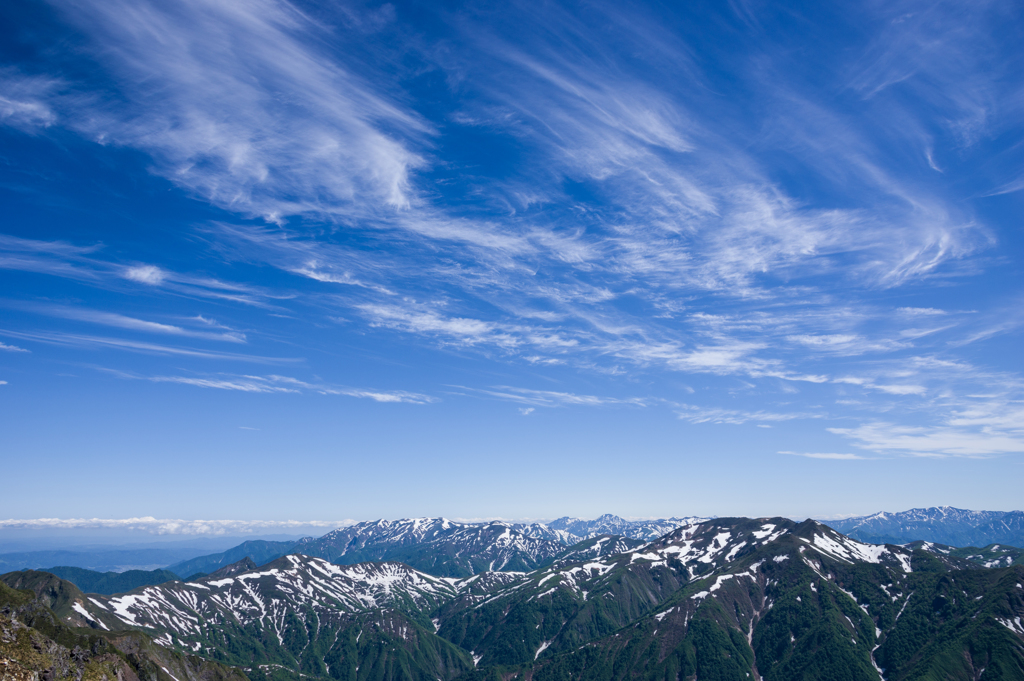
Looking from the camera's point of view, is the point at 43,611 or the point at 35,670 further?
the point at 43,611

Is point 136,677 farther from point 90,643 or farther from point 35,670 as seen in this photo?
point 35,670

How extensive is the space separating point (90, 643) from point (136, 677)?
1924cm

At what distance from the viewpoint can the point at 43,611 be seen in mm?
189250

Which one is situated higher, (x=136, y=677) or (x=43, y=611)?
(x=43, y=611)

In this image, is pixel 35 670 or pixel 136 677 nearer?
pixel 35 670

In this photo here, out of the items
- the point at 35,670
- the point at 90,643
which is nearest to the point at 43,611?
the point at 90,643

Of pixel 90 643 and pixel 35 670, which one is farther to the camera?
pixel 90 643

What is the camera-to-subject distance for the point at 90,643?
187 metres

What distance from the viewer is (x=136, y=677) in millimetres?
184875

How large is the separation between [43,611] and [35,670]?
221 feet

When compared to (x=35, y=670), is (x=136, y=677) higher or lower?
lower

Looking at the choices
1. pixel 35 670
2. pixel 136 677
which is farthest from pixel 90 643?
pixel 35 670

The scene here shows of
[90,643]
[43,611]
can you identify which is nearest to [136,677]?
[90,643]

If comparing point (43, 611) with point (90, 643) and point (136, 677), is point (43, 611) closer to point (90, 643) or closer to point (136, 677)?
point (90, 643)
